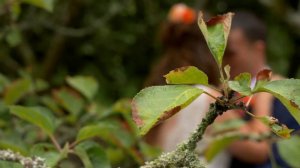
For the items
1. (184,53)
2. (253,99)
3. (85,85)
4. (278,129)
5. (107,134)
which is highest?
(184,53)

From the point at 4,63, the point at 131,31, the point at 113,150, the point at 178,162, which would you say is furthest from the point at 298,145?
the point at 131,31

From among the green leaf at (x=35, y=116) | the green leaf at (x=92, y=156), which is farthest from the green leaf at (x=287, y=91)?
the green leaf at (x=35, y=116)

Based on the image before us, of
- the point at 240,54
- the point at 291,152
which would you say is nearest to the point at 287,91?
the point at 291,152

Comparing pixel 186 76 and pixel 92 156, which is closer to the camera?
pixel 186 76

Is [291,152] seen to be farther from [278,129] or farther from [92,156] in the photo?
[278,129]

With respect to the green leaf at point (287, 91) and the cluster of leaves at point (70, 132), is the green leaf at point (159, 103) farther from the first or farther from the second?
the cluster of leaves at point (70, 132)

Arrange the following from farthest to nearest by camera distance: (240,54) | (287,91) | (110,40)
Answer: (110,40)
(240,54)
(287,91)

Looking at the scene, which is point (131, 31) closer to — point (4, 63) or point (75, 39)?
point (75, 39)
